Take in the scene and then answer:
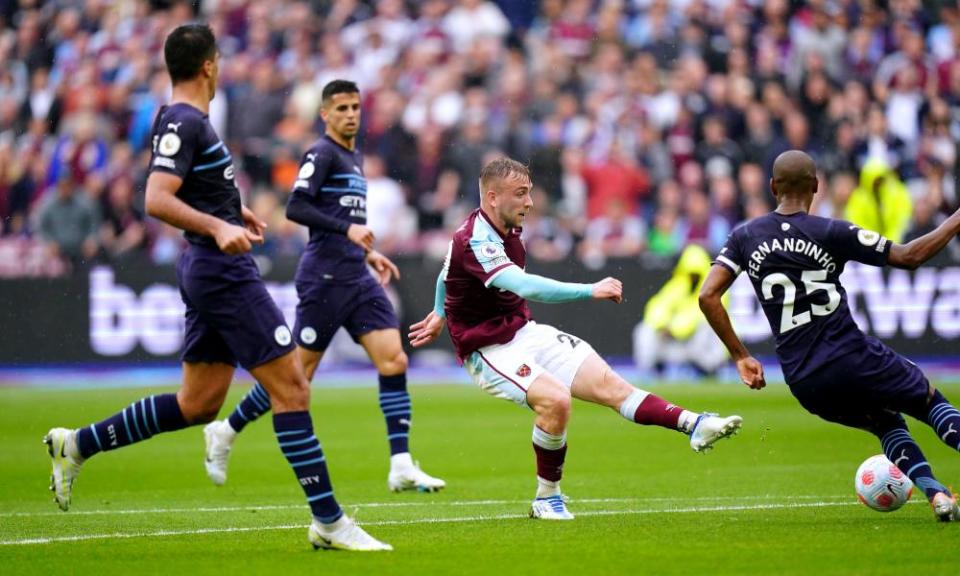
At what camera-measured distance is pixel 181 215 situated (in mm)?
6844

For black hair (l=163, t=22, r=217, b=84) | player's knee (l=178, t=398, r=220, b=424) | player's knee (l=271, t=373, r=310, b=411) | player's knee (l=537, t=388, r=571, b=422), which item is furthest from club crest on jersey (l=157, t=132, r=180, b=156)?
player's knee (l=537, t=388, r=571, b=422)

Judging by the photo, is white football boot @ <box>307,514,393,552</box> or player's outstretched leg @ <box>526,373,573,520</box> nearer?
white football boot @ <box>307,514,393,552</box>

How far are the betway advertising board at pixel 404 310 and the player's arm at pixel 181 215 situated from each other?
11.9 m

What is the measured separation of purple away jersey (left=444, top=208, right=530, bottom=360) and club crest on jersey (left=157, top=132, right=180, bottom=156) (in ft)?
6.50

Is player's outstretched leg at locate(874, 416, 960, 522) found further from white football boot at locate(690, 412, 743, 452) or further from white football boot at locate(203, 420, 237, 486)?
white football boot at locate(203, 420, 237, 486)

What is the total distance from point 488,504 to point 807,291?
102 inches

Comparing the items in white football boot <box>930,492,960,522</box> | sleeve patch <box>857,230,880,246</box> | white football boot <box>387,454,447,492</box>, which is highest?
sleeve patch <box>857,230,880,246</box>

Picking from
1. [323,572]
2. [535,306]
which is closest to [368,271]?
[323,572]

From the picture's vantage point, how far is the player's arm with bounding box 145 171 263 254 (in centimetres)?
676

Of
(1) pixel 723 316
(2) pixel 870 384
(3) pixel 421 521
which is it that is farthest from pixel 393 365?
(2) pixel 870 384

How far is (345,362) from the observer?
20109 millimetres

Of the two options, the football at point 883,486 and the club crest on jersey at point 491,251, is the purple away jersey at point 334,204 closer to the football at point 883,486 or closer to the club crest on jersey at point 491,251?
the club crest on jersey at point 491,251

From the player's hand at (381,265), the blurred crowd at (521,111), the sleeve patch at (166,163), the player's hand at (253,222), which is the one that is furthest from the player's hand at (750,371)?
the blurred crowd at (521,111)

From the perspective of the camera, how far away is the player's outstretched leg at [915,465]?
7.62 metres
